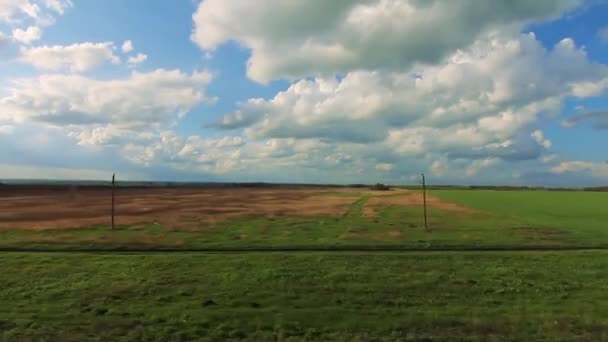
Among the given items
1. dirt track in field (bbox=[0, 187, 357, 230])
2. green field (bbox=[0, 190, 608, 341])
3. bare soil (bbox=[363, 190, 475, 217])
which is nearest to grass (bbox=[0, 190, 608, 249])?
green field (bbox=[0, 190, 608, 341])

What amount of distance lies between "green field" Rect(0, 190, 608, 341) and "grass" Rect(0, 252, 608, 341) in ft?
0.16

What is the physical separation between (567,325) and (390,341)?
5085 mm

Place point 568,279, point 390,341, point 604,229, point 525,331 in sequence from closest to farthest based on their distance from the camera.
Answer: point 390,341
point 525,331
point 568,279
point 604,229

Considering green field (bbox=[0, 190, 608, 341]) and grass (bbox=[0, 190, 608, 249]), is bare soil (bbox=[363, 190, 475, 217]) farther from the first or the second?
green field (bbox=[0, 190, 608, 341])

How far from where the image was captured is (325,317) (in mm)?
13578

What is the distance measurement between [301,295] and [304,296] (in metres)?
0.16

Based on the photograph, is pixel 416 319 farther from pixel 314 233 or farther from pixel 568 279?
pixel 314 233

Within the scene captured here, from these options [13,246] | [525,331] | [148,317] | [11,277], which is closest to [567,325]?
[525,331]

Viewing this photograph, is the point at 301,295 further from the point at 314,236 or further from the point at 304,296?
the point at 314,236

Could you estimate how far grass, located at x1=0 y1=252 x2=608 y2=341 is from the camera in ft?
40.5

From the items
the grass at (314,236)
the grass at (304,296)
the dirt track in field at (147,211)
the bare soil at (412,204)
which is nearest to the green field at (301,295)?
the grass at (304,296)

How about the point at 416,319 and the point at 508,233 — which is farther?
the point at 508,233

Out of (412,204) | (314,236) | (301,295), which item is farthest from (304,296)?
(412,204)

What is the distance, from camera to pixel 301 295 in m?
16.3
